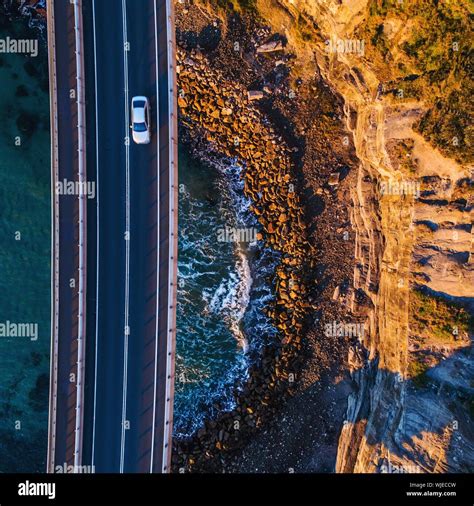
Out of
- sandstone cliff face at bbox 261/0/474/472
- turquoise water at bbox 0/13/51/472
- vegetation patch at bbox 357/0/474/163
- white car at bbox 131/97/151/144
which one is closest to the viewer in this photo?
vegetation patch at bbox 357/0/474/163

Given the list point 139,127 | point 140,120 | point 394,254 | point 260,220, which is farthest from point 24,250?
point 394,254

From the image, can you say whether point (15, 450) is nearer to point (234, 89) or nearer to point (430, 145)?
point (234, 89)

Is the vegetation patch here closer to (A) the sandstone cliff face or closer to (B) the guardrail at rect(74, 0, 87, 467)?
(A) the sandstone cliff face

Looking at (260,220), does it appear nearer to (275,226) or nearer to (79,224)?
(275,226)

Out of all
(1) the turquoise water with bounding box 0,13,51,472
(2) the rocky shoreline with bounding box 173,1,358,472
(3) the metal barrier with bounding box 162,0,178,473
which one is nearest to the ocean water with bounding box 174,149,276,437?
(2) the rocky shoreline with bounding box 173,1,358,472

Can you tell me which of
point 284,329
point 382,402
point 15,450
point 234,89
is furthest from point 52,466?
point 234,89

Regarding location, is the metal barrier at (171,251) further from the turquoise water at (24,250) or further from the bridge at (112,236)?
the turquoise water at (24,250)
